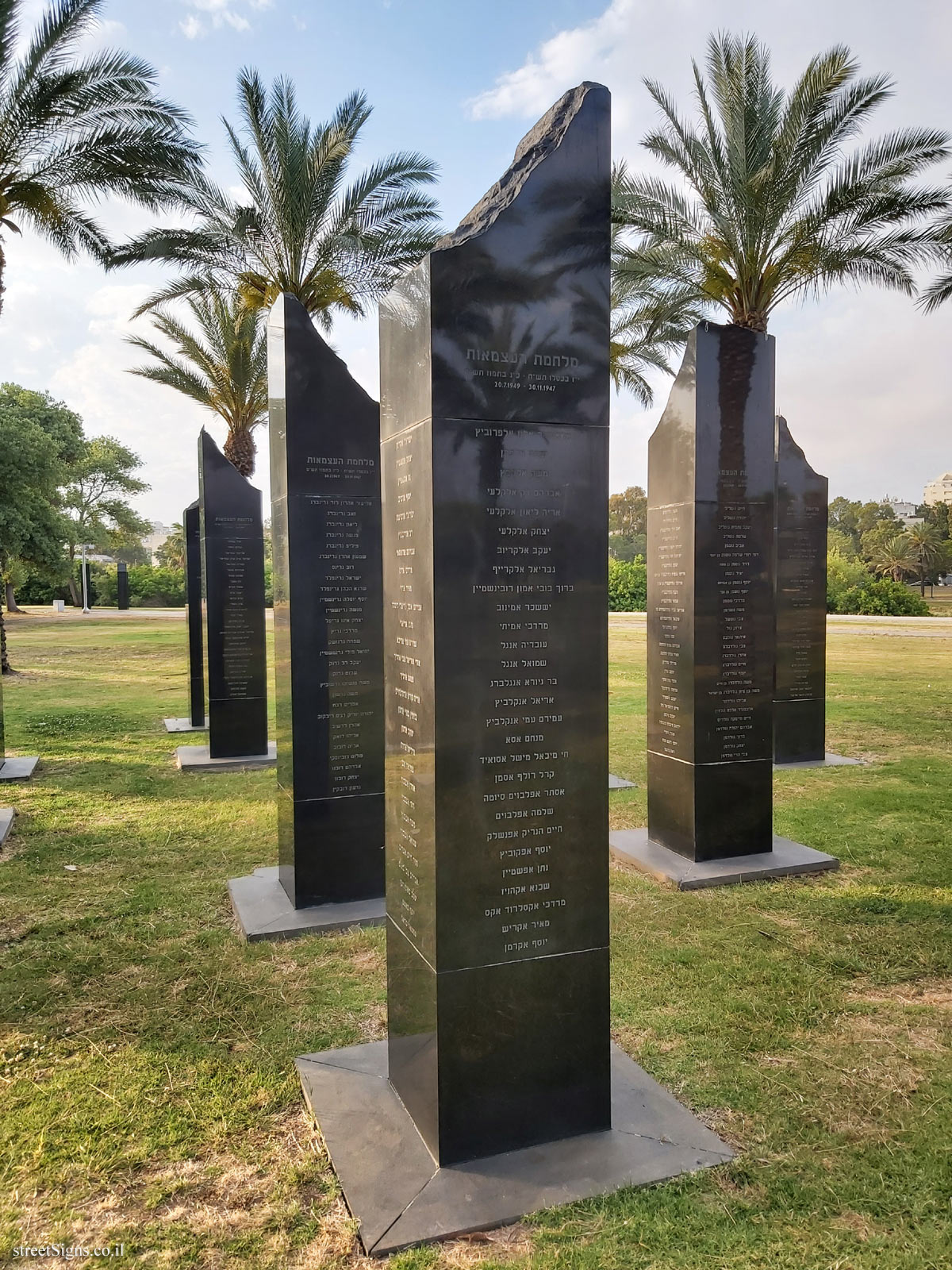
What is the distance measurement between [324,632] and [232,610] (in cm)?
510

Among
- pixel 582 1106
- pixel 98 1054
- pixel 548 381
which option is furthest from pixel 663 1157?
pixel 548 381

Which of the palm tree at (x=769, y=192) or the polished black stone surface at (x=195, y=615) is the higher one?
the palm tree at (x=769, y=192)

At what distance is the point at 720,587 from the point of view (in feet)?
20.5

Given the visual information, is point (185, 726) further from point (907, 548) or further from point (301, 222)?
point (907, 548)

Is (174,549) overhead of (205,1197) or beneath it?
overhead

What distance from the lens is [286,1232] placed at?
278 centimetres

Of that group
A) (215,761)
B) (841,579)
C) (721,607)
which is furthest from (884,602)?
(721,607)

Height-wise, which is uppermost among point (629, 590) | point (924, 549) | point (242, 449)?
point (242, 449)

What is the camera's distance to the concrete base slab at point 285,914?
5.18 meters

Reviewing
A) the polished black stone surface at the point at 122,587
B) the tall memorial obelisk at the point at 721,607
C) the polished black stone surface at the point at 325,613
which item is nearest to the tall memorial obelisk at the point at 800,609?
the tall memorial obelisk at the point at 721,607

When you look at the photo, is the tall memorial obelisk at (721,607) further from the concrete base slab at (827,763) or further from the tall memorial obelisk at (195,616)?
the tall memorial obelisk at (195,616)

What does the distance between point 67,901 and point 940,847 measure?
20.9 feet

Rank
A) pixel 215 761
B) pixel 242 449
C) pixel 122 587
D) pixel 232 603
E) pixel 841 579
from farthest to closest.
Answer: pixel 122 587
pixel 841 579
pixel 242 449
pixel 232 603
pixel 215 761

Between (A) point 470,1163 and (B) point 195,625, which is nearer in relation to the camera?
(A) point 470,1163
